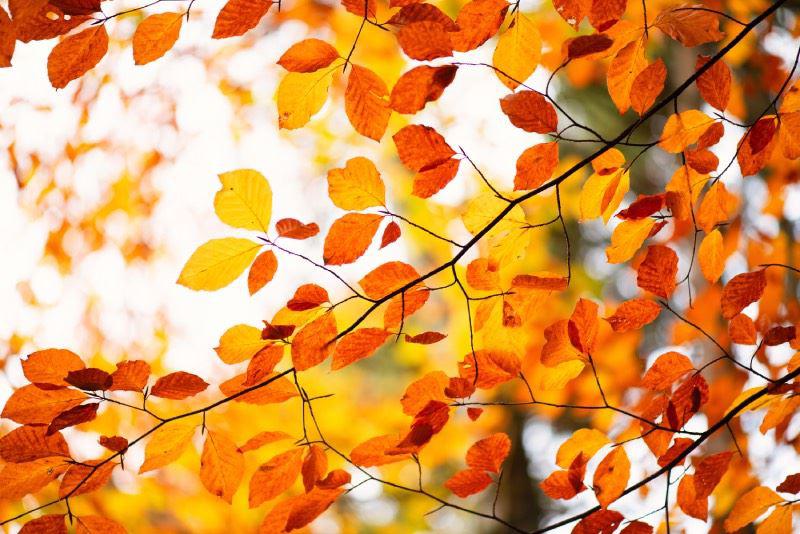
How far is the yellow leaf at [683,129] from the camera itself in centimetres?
99

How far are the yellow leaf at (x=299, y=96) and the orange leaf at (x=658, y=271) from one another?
0.53 metres

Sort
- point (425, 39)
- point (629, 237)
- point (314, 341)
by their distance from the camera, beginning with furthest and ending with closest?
1. point (629, 237)
2. point (314, 341)
3. point (425, 39)

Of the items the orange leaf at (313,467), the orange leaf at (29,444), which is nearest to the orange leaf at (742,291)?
the orange leaf at (313,467)

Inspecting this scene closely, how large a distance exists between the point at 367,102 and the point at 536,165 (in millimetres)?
256

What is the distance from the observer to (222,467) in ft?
3.17

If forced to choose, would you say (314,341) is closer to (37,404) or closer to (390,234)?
(390,234)

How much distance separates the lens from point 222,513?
3801 mm

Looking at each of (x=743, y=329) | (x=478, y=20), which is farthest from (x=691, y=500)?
(x=478, y=20)

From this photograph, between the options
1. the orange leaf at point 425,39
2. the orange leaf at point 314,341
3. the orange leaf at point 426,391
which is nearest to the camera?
the orange leaf at point 425,39

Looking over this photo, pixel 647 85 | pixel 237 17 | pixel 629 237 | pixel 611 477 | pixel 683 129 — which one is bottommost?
pixel 611 477

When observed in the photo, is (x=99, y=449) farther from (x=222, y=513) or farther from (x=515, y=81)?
(x=515, y=81)

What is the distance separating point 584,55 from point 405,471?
19.3ft

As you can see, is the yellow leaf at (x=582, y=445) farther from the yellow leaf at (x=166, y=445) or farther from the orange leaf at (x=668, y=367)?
the yellow leaf at (x=166, y=445)

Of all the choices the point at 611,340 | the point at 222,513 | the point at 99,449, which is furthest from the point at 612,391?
the point at 99,449
